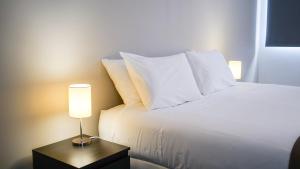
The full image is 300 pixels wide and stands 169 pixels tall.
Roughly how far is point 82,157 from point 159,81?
0.85m

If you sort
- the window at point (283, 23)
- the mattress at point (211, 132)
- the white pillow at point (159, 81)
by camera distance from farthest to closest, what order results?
the window at point (283, 23) → the white pillow at point (159, 81) → the mattress at point (211, 132)

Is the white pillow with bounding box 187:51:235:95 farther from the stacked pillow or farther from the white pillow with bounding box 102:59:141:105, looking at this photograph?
the white pillow with bounding box 102:59:141:105

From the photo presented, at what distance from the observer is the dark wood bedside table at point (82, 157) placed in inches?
60.8

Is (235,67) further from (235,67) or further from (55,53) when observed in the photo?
(55,53)

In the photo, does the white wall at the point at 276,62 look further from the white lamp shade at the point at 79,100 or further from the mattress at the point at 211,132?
the white lamp shade at the point at 79,100

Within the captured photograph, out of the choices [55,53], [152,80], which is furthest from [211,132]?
[55,53]

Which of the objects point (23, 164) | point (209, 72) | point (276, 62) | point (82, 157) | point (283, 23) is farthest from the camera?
point (276, 62)

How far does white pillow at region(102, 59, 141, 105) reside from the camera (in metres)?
2.24

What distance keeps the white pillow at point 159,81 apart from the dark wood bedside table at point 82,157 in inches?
19.8

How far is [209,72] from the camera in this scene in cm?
282

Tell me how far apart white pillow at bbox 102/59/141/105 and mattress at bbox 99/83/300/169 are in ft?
0.29

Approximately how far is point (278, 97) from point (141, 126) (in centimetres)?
132

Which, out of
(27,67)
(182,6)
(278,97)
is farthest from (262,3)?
(27,67)

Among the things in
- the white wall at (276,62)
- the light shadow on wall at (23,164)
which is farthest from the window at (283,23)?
the light shadow on wall at (23,164)
